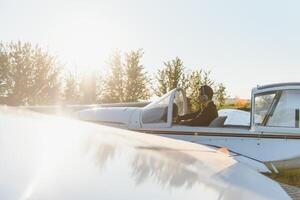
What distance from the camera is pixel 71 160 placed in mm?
1331

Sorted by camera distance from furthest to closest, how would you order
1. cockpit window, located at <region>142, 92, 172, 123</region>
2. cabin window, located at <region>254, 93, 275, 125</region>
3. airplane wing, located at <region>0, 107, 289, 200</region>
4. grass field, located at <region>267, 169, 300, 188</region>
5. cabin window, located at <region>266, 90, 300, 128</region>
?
cockpit window, located at <region>142, 92, 172, 123</region>, grass field, located at <region>267, 169, 300, 188</region>, cabin window, located at <region>254, 93, 275, 125</region>, cabin window, located at <region>266, 90, 300, 128</region>, airplane wing, located at <region>0, 107, 289, 200</region>

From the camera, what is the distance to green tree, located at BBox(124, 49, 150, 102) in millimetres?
26234

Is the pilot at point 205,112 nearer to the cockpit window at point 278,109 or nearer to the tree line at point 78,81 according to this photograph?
the cockpit window at point 278,109

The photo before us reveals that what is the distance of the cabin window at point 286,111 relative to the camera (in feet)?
21.5

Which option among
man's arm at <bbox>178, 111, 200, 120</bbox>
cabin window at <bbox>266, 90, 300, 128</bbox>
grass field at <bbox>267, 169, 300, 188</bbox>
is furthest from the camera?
man's arm at <bbox>178, 111, 200, 120</bbox>

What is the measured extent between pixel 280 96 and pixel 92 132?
537cm

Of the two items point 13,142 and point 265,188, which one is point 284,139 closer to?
point 265,188

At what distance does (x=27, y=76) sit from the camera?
26922mm

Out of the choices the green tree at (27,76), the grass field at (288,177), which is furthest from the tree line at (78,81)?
the grass field at (288,177)

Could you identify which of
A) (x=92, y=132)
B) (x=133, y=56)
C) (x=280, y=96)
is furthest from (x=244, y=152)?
(x=133, y=56)

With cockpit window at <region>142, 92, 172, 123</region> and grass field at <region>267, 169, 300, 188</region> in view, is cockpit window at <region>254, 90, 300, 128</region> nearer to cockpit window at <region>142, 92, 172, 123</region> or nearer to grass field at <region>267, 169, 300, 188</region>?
grass field at <region>267, 169, 300, 188</region>

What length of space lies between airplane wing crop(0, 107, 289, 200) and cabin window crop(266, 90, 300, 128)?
5044mm

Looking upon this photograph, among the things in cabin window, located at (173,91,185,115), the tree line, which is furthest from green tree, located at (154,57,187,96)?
cabin window, located at (173,91,185,115)

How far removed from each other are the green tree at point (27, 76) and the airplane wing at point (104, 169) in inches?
924
